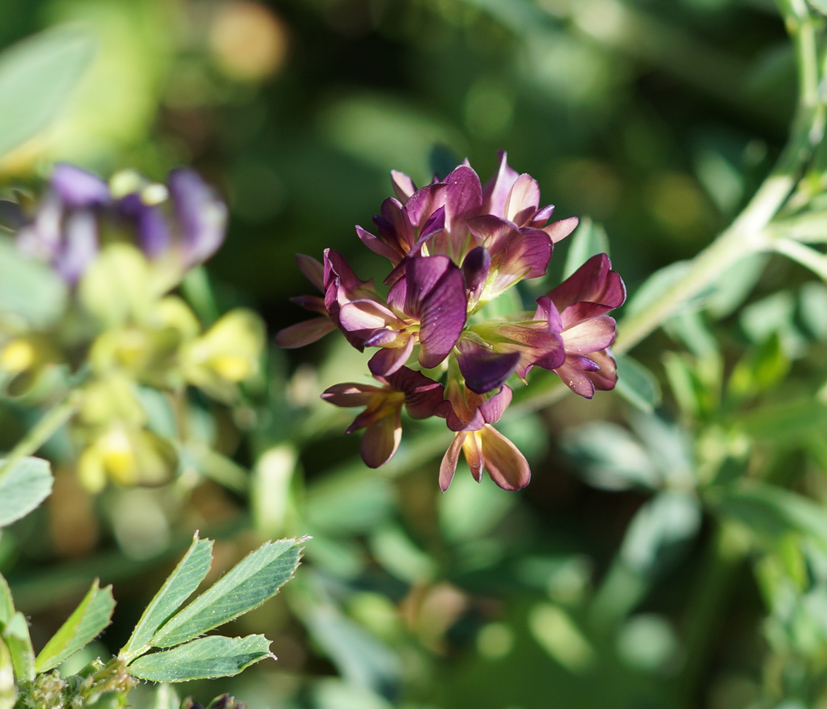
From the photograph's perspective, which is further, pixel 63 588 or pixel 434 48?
pixel 434 48

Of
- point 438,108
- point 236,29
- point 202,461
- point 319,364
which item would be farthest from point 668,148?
point 202,461

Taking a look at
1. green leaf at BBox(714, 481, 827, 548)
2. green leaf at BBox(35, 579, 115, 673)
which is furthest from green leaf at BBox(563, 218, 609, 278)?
green leaf at BBox(35, 579, 115, 673)

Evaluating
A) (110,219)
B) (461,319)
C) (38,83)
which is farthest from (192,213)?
(461,319)

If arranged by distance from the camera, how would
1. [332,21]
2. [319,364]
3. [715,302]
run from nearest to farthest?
[715,302]
[319,364]
[332,21]

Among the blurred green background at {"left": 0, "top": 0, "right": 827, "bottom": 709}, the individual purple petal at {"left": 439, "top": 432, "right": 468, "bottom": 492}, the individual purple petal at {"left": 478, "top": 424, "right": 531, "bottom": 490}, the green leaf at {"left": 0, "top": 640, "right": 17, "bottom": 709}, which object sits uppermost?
the individual purple petal at {"left": 439, "top": 432, "right": 468, "bottom": 492}

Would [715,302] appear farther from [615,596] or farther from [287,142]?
[287,142]

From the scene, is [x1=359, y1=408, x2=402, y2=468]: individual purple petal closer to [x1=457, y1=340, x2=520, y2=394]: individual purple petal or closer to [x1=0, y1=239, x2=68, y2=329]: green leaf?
[x1=457, y1=340, x2=520, y2=394]: individual purple petal

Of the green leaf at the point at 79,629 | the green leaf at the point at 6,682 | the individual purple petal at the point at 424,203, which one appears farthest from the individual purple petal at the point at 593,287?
the green leaf at the point at 6,682
